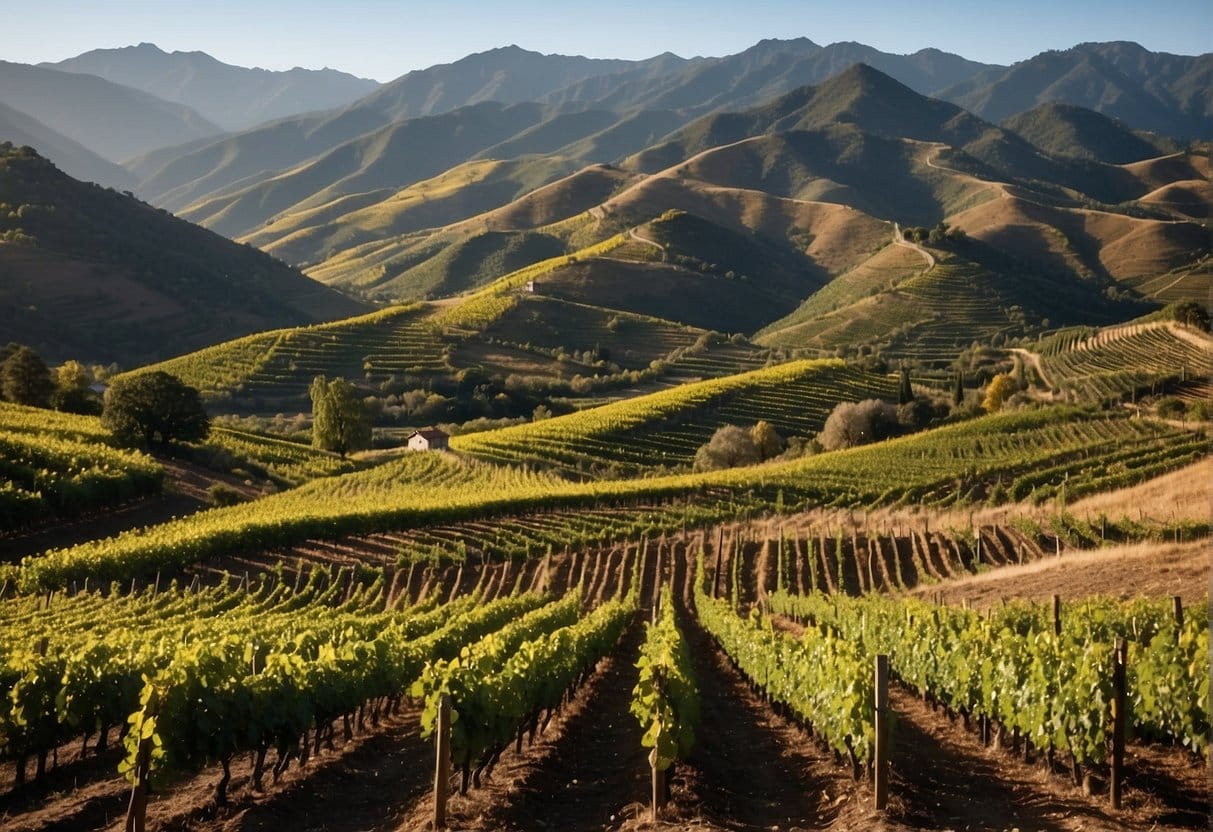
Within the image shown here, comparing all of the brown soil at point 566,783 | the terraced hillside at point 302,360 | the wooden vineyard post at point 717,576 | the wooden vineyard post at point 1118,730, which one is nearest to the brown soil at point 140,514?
the wooden vineyard post at point 717,576

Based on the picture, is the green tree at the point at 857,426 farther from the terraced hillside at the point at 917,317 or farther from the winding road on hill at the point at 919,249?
the winding road on hill at the point at 919,249

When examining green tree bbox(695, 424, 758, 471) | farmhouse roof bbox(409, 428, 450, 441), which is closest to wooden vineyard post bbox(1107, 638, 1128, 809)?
green tree bbox(695, 424, 758, 471)

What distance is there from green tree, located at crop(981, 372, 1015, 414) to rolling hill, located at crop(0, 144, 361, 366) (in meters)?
90.4

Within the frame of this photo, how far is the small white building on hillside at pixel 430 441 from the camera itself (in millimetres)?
78750

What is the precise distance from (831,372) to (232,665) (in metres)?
88.4

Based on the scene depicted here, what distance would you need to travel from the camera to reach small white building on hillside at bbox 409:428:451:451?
7875 centimetres

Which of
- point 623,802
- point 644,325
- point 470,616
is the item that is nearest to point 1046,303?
point 644,325

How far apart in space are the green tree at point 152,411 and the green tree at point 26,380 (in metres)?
12.2

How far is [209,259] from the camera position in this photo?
160625 millimetres

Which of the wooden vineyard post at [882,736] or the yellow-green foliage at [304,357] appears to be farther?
the yellow-green foliage at [304,357]

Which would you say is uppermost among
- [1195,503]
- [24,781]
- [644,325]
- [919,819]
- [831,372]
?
[644,325]

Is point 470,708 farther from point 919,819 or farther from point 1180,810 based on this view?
point 1180,810

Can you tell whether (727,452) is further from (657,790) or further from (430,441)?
(657,790)

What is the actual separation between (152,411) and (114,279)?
81.4 m
